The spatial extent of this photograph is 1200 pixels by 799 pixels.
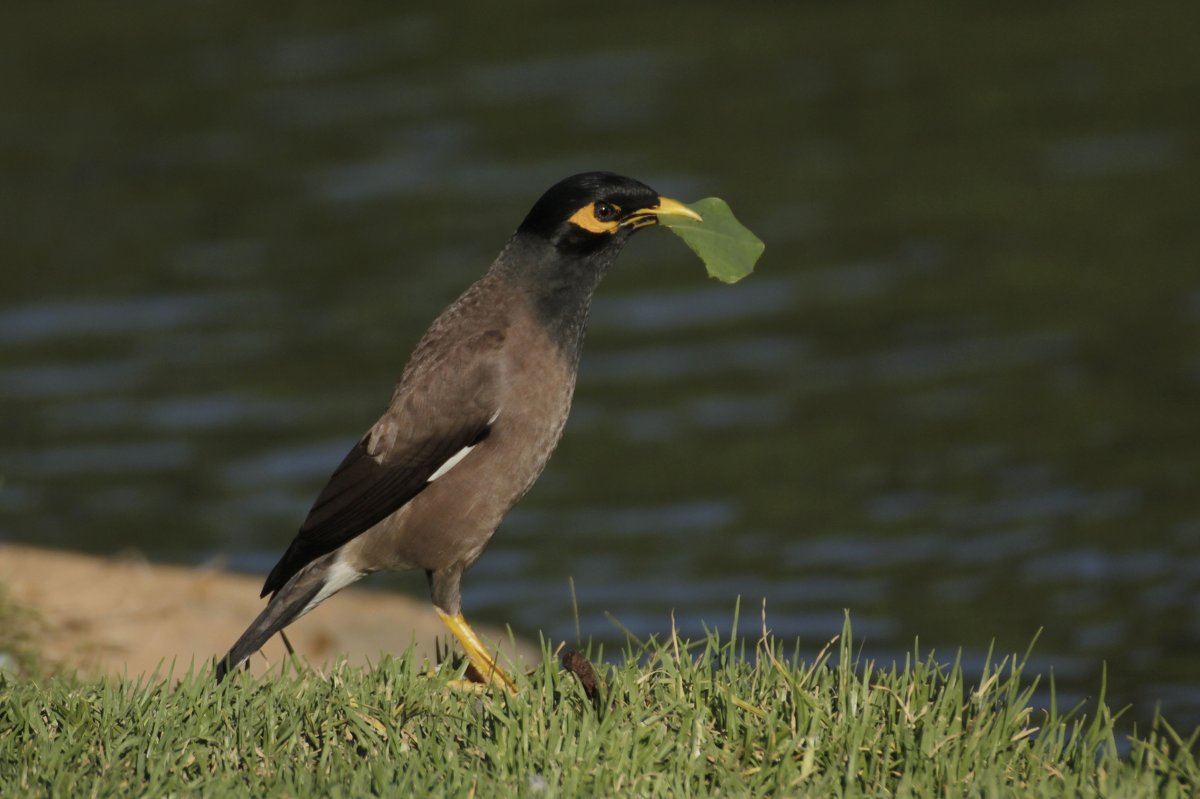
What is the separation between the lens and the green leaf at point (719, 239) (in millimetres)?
6285

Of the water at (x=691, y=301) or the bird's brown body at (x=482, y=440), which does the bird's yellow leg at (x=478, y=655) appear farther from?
the water at (x=691, y=301)

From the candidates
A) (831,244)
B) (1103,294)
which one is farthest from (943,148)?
(1103,294)

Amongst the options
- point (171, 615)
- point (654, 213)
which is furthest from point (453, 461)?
point (171, 615)

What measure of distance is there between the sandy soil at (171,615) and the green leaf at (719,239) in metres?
2.47

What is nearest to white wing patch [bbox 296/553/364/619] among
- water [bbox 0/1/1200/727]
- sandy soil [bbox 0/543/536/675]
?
sandy soil [bbox 0/543/536/675]

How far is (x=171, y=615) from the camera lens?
9.12 meters

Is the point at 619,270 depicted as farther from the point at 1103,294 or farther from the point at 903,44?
the point at 903,44

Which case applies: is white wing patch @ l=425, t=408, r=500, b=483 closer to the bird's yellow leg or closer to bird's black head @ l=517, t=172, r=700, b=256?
the bird's yellow leg

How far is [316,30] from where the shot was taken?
73.3ft

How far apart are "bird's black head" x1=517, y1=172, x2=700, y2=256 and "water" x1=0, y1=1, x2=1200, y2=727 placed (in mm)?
3596

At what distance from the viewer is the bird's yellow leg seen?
18.2 feet

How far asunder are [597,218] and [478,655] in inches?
61.0

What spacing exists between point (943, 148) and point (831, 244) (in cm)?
266

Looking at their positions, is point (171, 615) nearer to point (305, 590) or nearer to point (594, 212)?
point (305, 590)
